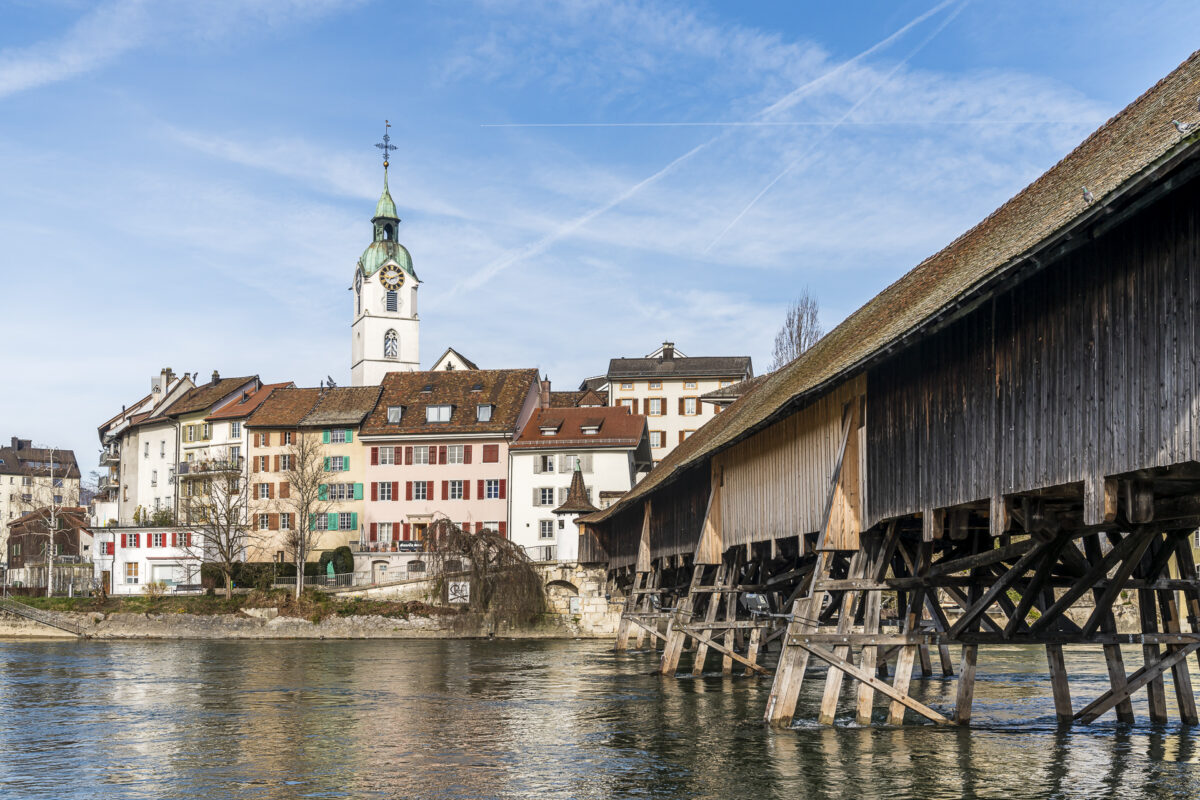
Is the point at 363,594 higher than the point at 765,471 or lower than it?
lower

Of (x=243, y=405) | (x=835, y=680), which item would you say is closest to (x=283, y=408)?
(x=243, y=405)

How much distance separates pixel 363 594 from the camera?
54.9 meters

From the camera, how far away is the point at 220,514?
64.6 m

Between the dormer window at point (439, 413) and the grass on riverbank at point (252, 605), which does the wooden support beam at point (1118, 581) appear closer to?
the grass on riverbank at point (252, 605)

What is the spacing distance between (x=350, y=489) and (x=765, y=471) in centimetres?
4712

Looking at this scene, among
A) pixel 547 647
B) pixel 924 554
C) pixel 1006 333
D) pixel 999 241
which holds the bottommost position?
pixel 547 647

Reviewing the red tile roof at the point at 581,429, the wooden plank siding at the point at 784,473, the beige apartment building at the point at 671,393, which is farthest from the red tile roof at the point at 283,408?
the wooden plank siding at the point at 784,473

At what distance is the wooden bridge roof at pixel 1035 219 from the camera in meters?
9.90

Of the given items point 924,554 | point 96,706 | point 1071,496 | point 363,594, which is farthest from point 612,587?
point 1071,496

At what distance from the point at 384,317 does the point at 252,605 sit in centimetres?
3952

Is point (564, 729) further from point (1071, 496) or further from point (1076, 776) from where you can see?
point (1071, 496)

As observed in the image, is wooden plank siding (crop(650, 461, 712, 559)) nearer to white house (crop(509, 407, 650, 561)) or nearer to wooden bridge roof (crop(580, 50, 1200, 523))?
wooden bridge roof (crop(580, 50, 1200, 523))

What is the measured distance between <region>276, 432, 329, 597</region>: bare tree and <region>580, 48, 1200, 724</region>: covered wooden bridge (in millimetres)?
42835

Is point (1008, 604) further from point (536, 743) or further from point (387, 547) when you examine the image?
point (387, 547)
